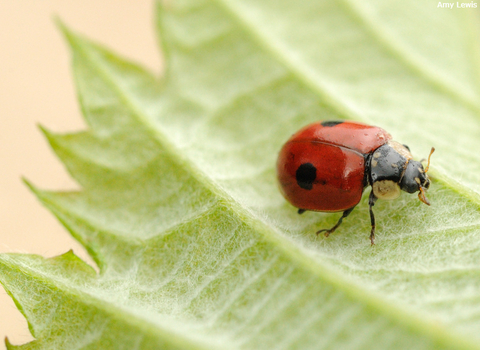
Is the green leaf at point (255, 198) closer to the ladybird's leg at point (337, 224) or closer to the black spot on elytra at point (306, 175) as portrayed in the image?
the ladybird's leg at point (337, 224)

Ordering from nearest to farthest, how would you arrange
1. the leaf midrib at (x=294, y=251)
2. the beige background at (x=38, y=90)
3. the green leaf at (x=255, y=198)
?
the leaf midrib at (x=294, y=251) → the green leaf at (x=255, y=198) → the beige background at (x=38, y=90)

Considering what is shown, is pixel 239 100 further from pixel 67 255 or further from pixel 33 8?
pixel 33 8

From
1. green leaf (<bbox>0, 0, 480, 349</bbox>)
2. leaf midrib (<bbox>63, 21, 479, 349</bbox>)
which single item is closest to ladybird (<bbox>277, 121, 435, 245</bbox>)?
green leaf (<bbox>0, 0, 480, 349</bbox>)

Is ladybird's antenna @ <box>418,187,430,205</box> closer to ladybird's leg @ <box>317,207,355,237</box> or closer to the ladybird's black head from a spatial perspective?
the ladybird's black head

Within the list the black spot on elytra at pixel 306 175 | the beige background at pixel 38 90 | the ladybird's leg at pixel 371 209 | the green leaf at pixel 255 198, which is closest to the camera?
the green leaf at pixel 255 198

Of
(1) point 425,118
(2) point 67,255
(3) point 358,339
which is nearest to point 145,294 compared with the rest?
(2) point 67,255

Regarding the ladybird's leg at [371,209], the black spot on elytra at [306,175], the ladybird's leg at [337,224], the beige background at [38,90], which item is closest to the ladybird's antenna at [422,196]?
the ladybird's leg at [371,209]

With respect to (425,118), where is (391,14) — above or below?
above
